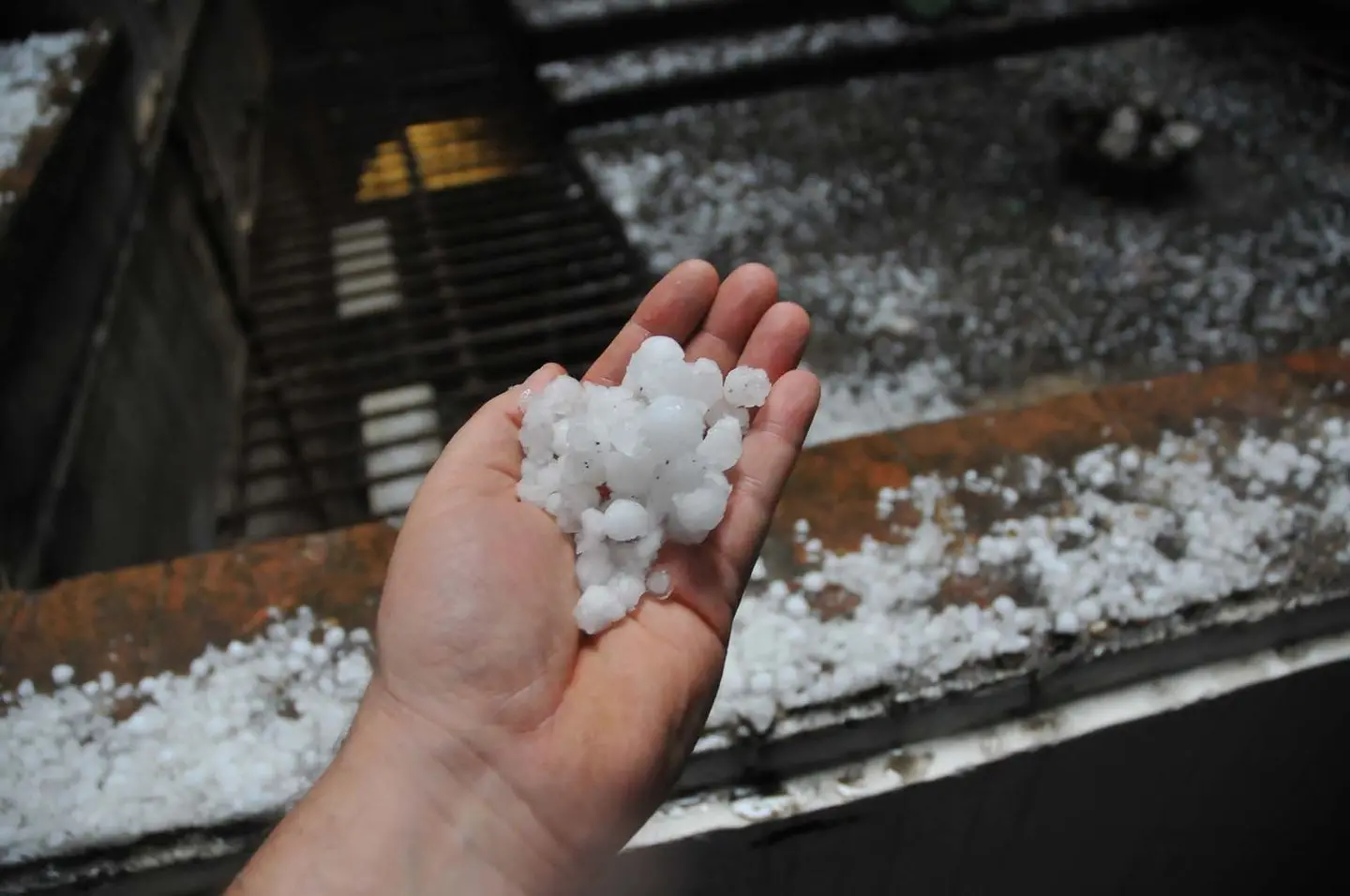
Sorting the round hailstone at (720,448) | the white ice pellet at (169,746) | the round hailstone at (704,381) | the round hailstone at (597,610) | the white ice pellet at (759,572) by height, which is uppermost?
the round hailstone at (704,381)

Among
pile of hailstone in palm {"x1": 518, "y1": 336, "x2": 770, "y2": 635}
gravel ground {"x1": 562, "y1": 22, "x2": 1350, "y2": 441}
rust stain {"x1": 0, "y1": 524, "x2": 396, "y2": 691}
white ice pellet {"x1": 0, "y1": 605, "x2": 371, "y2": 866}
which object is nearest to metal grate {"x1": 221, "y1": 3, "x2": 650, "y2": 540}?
gravel ground {"x1": 562, "y1": 22, "x2": 1350, "y2": 441}

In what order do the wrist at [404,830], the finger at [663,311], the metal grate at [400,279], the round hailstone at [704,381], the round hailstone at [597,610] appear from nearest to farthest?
the wrist at [404,830], the round hailstone at [597,610], the round hailstone at [704,381], the finger at [663,311], the metal grate at [400,279]

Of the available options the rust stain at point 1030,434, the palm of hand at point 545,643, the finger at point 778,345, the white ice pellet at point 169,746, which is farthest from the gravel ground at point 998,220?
the white ice pellet at point 169,746

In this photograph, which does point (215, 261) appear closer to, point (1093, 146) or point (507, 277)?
point (507, 277)

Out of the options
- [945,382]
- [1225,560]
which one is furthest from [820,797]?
[945,382]

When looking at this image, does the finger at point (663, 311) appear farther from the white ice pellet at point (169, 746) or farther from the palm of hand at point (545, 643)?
the white ice pellet at point (169, 746)

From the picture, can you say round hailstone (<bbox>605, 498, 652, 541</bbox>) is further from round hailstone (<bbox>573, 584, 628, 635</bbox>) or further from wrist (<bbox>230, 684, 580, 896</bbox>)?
Answer: wrist (<bbox>230, 684, 580, 896</bbox>)

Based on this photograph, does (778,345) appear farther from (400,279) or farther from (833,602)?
(400,279)
